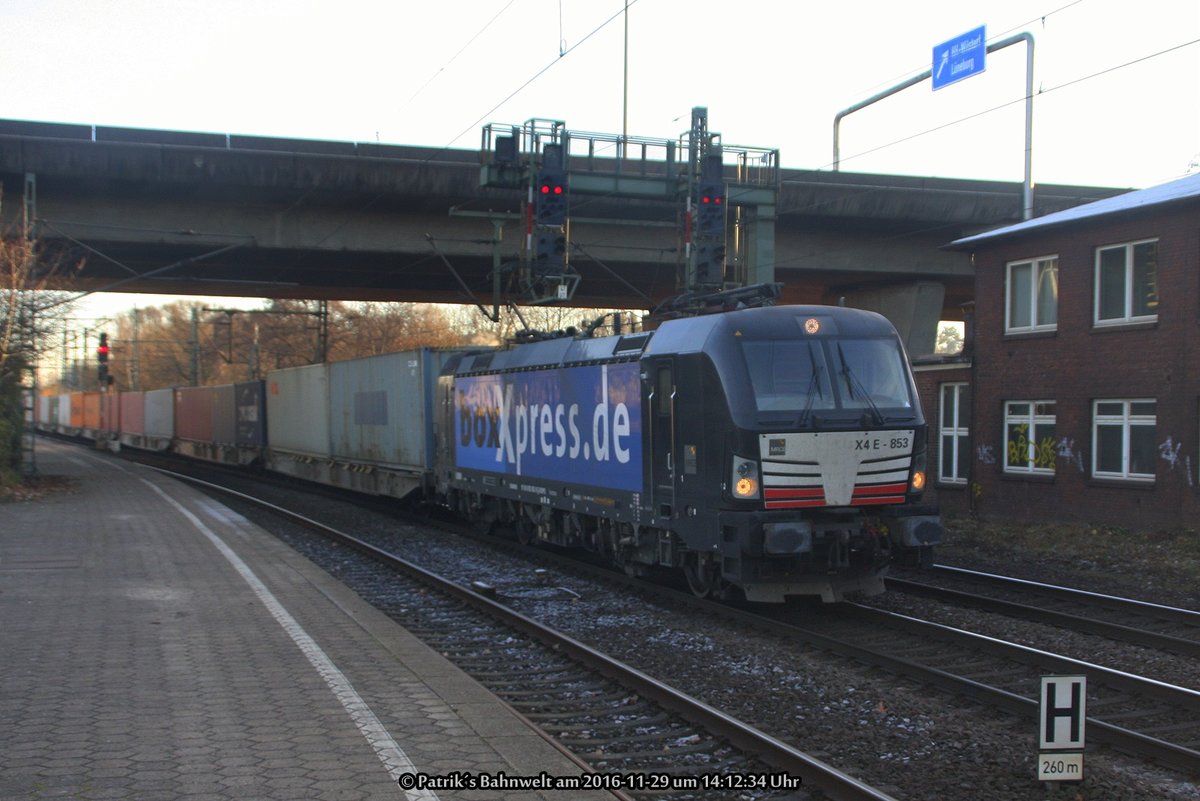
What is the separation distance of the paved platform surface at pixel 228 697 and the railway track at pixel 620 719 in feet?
1.57

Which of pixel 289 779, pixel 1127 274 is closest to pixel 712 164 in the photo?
pixel 1127 274

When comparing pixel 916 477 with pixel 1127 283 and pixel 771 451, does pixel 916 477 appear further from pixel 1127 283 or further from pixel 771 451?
pixel 1127 283

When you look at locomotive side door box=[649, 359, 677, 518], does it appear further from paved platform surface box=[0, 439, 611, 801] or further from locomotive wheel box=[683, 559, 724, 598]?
paved platform surface box=[0, 439, 611, 801]

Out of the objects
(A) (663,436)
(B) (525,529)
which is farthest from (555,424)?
(A) (663,436)

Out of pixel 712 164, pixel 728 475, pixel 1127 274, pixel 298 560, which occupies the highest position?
pixel 712 164

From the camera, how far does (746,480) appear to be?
1050 cm

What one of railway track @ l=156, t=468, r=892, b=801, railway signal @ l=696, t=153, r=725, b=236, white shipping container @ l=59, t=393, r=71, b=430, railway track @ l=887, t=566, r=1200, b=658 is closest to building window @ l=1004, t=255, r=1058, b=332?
railway signal @ l=696, t=153, r=725, b=236

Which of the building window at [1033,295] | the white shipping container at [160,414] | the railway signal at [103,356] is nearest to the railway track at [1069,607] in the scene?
the building window at [1033,295]

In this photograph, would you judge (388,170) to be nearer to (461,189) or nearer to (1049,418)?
(461,189)

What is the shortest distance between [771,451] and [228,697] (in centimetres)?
536

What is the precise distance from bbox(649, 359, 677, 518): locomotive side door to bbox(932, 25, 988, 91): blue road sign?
11.2 meters

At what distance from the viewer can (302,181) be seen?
27.1 meters

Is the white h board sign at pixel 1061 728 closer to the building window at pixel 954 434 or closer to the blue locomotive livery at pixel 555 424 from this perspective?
the blue locomotive livery at pixel 555 424

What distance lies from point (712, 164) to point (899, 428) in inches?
372
